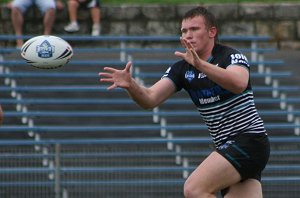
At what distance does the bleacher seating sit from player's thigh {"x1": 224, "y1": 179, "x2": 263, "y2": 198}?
4637 millimetres

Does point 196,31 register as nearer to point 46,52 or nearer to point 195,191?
point 195,191

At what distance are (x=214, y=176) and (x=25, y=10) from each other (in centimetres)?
684

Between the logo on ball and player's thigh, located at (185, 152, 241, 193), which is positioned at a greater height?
the logo on ball

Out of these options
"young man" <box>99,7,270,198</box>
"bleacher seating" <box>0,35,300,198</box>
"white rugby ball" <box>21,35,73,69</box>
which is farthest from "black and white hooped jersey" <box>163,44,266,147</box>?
"bleacher seating" <box>0,35,300,198</box>

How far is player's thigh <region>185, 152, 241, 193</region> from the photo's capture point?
7930mm

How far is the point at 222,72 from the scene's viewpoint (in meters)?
7.68

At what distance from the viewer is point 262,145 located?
8.25 metres

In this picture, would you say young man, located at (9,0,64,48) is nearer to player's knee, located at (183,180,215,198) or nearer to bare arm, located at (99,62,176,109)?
bare arm, located at (99,62,176,109)

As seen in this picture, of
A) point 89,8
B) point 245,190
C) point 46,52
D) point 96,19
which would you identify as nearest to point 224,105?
point 245,190

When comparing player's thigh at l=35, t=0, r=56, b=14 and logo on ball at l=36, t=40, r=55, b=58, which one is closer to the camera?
logo on ball at l=36, t=40, r=55, b=58

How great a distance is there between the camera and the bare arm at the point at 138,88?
787 cm

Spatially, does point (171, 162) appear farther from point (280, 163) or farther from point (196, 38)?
point (196, 38)

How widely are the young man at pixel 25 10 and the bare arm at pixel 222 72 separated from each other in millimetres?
6450

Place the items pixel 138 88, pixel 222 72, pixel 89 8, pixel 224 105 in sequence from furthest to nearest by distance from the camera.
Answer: pixel 89 8
pixel 224 105
pixel 138 88
pixel 222 72
